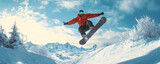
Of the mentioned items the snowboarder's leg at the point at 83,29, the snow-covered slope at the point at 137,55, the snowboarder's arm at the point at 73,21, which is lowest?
the snow-covered slope at the point at 137,55

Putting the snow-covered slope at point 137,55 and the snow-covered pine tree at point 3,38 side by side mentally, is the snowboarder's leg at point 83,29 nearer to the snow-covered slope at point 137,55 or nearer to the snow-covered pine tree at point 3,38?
the snow-covered slope at point 137,55

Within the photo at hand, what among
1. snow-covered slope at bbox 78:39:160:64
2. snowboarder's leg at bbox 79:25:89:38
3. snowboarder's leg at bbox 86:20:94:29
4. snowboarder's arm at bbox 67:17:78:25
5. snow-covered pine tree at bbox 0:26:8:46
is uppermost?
snow-covered pine tree at bbox 0:26:8:46

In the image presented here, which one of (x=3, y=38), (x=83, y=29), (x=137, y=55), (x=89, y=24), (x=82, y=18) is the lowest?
(x=137, y=55)

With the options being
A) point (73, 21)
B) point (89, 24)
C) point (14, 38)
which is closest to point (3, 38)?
point (14, 38)

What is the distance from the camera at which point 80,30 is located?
7.53m

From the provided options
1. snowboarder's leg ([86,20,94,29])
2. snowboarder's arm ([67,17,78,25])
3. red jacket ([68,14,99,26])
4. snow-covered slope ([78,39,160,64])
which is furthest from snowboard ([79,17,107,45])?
snow-covered slope ([78,39,160,64])

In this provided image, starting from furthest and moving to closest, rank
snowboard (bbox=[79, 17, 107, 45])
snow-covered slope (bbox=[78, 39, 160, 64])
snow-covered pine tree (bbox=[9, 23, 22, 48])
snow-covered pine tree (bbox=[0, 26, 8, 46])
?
snow-covered pine tree (bbox=[9, 23, 22, 48]) < snow-covered pine tree (bbox=[0, 26, 8, 46]) < snowboard (bbox=[79, 17, 107, 45]) < snow-covered slope (bbox=[78, 39, 160, 64])

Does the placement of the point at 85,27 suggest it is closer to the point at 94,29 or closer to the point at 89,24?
the point at 89,24

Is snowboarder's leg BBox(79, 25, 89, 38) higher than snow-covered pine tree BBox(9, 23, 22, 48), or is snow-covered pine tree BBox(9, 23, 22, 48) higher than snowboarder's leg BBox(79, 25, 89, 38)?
snow-covered pine tree BBox(9, 23, 22, 48)

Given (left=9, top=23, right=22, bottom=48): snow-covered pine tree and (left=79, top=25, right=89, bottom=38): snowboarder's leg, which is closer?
(left=79, top=25, right=89, bottom=38): snowboarder's leg

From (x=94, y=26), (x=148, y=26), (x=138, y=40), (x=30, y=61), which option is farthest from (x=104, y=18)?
(x=30, y=61)

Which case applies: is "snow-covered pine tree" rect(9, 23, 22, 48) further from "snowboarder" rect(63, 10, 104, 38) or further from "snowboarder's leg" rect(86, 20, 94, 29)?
"snowboarder's leg" rect(86, 20, 94, 29)

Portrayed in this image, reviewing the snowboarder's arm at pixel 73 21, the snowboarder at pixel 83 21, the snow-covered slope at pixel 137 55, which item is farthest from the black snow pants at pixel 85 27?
the snow-covered slope at pixel 137 55

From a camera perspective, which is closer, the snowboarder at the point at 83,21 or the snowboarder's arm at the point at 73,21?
the snowboarder at the point at 83,21
